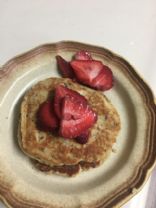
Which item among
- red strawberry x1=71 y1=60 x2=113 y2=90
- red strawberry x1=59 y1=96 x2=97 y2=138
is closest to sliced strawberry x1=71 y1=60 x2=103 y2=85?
red strawberry x1=71 y1=60 x2=113 y2=90

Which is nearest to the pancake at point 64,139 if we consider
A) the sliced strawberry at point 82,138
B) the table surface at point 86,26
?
the sliced strawberry at point 82,138

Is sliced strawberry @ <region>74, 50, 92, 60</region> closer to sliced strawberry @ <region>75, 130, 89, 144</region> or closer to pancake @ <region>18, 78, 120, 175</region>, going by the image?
pancake @ <region>18, 78, 120, 175</region>

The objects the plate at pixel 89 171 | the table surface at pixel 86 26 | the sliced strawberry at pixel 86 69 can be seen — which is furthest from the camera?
the table surface at pixel 86 26

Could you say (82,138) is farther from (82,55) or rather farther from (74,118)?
(82,55)

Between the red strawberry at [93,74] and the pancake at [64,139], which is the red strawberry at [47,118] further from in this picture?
the red strawberry at [93,74]

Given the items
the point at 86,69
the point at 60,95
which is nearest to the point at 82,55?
the point at 86,69

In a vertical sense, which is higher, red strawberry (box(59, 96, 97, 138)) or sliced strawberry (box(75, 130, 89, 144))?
red strawberry (box(59, 96, 97, 138))
